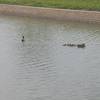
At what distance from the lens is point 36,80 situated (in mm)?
17172

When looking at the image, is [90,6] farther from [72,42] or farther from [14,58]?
[14,58]

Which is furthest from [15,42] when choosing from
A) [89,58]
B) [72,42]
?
[89,58]

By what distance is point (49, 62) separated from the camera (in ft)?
65.5

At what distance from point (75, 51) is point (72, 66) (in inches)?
114

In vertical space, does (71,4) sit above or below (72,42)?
above

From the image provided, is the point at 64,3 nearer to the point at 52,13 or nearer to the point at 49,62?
the point at 52,13

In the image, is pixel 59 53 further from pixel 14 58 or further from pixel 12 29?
pixel 12 29

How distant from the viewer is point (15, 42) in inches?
966

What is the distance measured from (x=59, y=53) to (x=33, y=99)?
264 inches

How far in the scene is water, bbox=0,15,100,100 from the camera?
15945mm

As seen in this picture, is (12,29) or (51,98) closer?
(51,98)

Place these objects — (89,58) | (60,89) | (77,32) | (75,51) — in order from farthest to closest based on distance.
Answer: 1. (77,32)
2. (75,51)
3. (89,58)
4. (60,89)

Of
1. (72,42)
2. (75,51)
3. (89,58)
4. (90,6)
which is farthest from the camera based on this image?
(90,6)

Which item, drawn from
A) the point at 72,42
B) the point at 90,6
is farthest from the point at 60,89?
the point at 90,6
